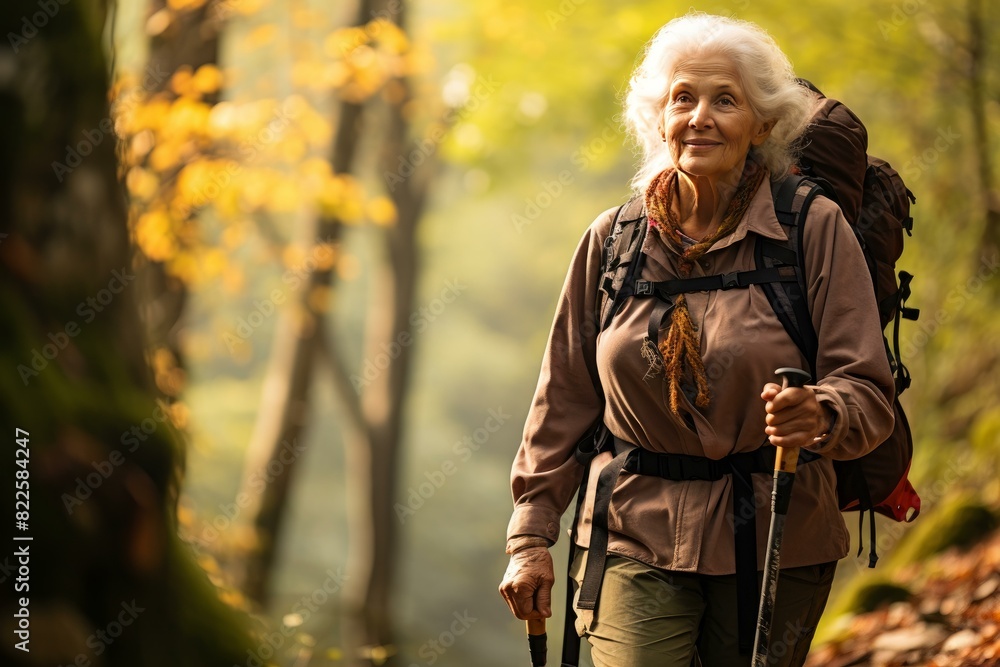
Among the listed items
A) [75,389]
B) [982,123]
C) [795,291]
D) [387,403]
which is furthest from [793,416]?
[387,403]

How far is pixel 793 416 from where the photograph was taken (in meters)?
2.48

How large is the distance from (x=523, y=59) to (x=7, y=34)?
10451mm

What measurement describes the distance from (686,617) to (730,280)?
902mm

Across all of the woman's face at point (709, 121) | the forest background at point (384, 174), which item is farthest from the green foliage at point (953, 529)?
the woman's face at point (709, 121)

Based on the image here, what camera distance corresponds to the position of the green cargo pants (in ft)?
8.99

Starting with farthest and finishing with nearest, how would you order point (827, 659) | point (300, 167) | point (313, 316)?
point (313, 316) < point (300, 167) < point (827, 659)

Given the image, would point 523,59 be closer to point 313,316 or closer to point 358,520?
point 313,316

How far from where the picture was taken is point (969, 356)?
854cm

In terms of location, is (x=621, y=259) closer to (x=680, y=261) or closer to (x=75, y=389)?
(x=680, y=261)

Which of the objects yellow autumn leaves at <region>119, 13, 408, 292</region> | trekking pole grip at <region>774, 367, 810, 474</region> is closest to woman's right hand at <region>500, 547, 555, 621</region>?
trekking pole grip at <region>774, 367, 810, 474</region>

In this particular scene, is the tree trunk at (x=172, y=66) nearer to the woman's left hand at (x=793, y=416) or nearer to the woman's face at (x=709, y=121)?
the woman's face at (x=709, y=121)

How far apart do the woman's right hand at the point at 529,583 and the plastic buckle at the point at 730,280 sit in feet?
2.93

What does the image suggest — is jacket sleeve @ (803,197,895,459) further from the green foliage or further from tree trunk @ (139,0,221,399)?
tree trunk @ (139,0,221,399)

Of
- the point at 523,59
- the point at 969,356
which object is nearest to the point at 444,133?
the point at 523,59
